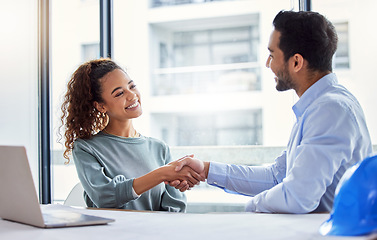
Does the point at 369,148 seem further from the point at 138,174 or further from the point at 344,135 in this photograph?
the point at 138,174

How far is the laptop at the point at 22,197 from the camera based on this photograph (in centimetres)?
112

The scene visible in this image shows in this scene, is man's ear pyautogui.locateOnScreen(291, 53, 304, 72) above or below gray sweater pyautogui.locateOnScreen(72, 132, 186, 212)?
above

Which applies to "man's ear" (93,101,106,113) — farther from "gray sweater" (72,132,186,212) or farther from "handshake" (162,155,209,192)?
"handshake" (162,155,209,192)

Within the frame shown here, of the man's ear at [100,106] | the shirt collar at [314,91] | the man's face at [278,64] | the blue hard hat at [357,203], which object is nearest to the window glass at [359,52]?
the man's face at [278,64]

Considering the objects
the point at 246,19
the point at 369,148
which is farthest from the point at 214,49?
the point at 369,148

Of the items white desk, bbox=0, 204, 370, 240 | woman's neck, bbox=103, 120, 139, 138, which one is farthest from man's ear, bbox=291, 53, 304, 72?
woman's neck, bbox=103, 120, 139, 138

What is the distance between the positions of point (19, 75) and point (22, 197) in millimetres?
1947

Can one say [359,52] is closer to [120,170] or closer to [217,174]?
[217,174]

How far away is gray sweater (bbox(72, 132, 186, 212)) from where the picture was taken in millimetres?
1770

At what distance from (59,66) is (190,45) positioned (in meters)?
3.10

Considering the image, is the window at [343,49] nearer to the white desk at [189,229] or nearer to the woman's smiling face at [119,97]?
the woman's smiling face at [119,97]

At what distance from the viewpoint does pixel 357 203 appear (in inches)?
36.0

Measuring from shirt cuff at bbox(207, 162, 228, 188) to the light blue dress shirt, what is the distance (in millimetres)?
369

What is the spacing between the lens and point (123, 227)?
3.70ft
